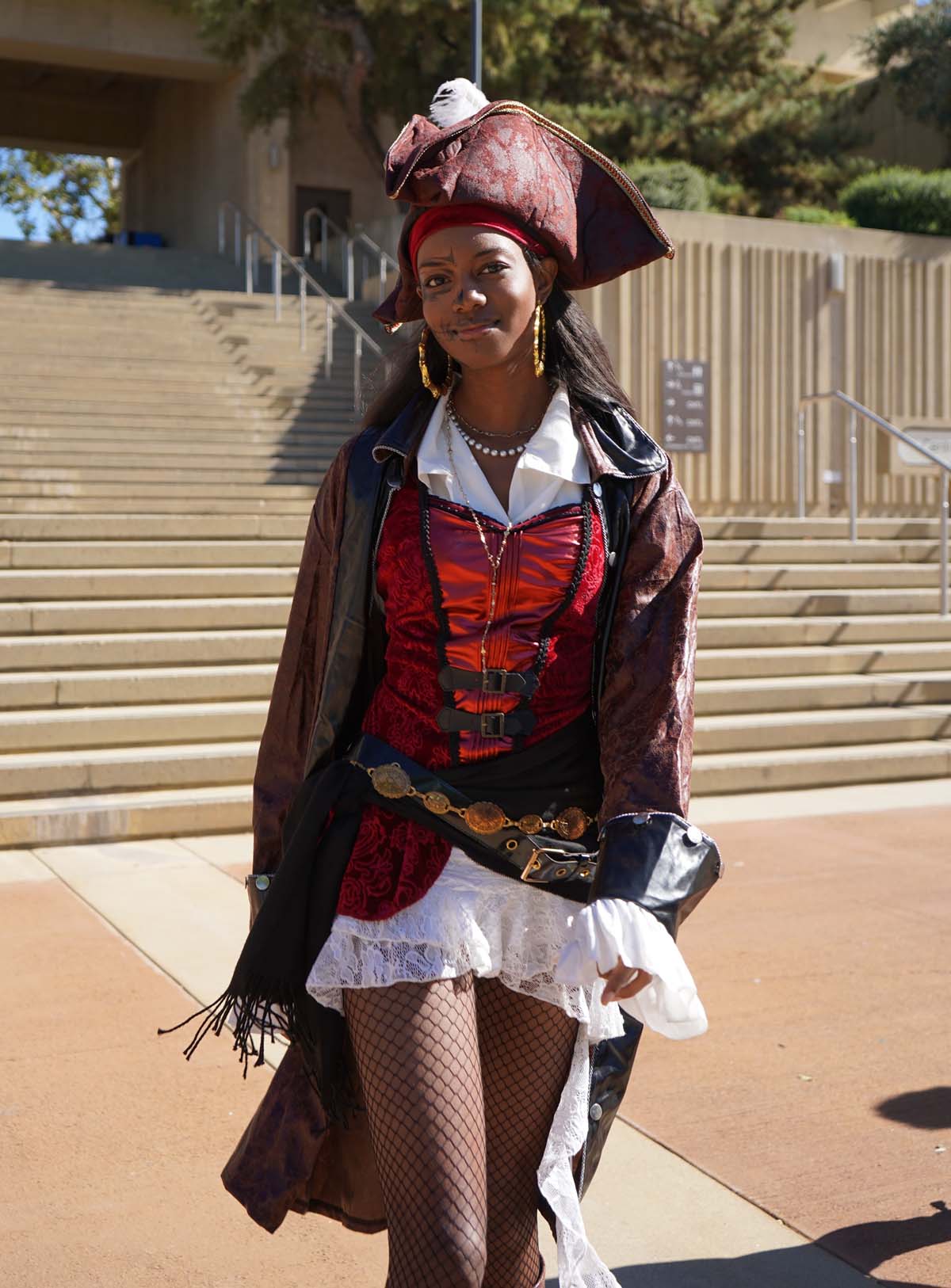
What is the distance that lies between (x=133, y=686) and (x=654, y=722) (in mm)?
6219

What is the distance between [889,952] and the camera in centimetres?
528

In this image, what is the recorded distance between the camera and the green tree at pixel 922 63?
77.0 feet

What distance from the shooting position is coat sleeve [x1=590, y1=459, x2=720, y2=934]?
2.10 m

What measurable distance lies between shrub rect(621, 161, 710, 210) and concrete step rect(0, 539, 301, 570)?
8.45m

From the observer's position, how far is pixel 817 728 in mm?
9109

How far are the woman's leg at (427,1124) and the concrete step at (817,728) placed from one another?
6390mm

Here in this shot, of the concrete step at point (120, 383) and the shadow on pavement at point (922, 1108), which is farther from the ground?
the concrete step at point (120, 383)

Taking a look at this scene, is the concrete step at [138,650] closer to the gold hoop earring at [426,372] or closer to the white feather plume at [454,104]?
the gold hoop earring at [426,372]

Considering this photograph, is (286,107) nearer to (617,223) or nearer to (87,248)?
(87,248)

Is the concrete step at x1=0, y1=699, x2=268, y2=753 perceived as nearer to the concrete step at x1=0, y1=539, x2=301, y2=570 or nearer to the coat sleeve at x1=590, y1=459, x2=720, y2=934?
the concrete step at x1=0, y1=539, x2=301, y2=570

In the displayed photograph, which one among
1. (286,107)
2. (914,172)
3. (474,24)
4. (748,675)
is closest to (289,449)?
(474,24)

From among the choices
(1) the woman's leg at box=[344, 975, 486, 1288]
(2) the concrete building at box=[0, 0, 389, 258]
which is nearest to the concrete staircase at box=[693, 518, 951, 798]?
(1) the woman's leg at box=[344, 975, 486, 1288]

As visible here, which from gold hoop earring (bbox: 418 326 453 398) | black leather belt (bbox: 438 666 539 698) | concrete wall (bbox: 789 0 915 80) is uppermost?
concrete wall (bbox: 789 0 915 80)

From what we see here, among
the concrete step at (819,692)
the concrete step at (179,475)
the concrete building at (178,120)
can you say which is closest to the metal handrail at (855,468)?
the concrete step at (819,692)
